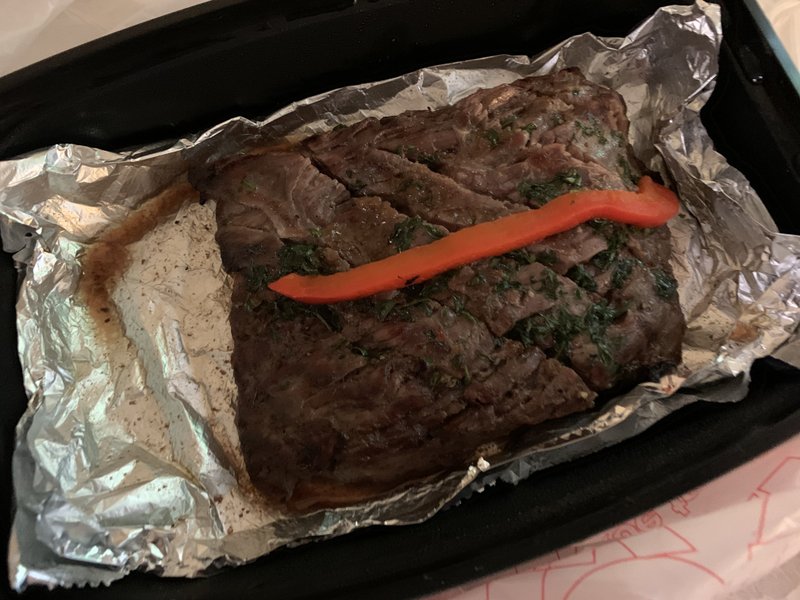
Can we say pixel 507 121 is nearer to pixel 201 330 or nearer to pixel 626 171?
pixel 626 171

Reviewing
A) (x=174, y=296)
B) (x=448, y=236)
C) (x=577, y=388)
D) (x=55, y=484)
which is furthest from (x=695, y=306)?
(x=55, y=484)

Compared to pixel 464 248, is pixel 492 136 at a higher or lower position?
higher

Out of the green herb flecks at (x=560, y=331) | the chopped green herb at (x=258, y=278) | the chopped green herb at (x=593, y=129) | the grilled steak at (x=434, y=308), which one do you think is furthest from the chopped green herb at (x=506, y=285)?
the chopped green herb at (x=258, y=278)

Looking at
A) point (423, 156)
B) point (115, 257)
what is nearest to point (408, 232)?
point (423, 156)

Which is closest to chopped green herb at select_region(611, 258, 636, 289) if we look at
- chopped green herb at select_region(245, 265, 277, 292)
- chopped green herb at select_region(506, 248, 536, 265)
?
chopped green herb at select_region(506, 248, 536, 265)

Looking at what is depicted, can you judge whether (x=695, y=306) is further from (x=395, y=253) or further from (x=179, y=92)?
(x=179, y=92)
